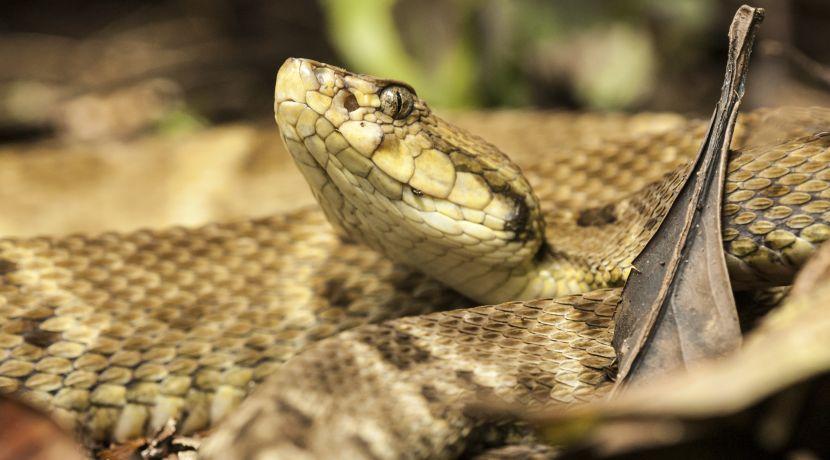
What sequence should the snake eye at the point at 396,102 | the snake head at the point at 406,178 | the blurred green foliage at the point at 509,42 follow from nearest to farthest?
the snake head at the point at 406,178 < the snake eye at the point at 396,102 < the blurred green foliage at the point at 509,42

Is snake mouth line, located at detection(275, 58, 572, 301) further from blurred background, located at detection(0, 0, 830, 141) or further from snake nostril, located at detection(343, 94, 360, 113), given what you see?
blurred background, located at detection(0, 0, 830, 141)

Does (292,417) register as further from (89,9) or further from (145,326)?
(89,9)

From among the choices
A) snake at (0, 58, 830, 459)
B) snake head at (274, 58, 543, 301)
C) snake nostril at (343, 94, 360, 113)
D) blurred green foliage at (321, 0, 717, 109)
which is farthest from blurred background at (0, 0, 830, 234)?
snake nostril at (343, 94, 360, 113)

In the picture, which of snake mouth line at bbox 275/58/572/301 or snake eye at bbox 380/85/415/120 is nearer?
snake mouth line at bbox 275/58/572/301

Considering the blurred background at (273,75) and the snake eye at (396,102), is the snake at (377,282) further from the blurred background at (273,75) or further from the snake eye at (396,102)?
the blurred background at (273,75)

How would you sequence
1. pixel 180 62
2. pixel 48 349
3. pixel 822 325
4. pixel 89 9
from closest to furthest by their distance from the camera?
pixel 822 325 < pixel 48 349 < pixel 180 62 < pixel 89 9

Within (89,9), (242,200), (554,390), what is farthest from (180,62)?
(554,390)

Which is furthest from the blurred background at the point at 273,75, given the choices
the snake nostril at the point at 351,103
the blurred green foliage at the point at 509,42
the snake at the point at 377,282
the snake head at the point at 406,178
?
the snake nostril at the point at 351,103
